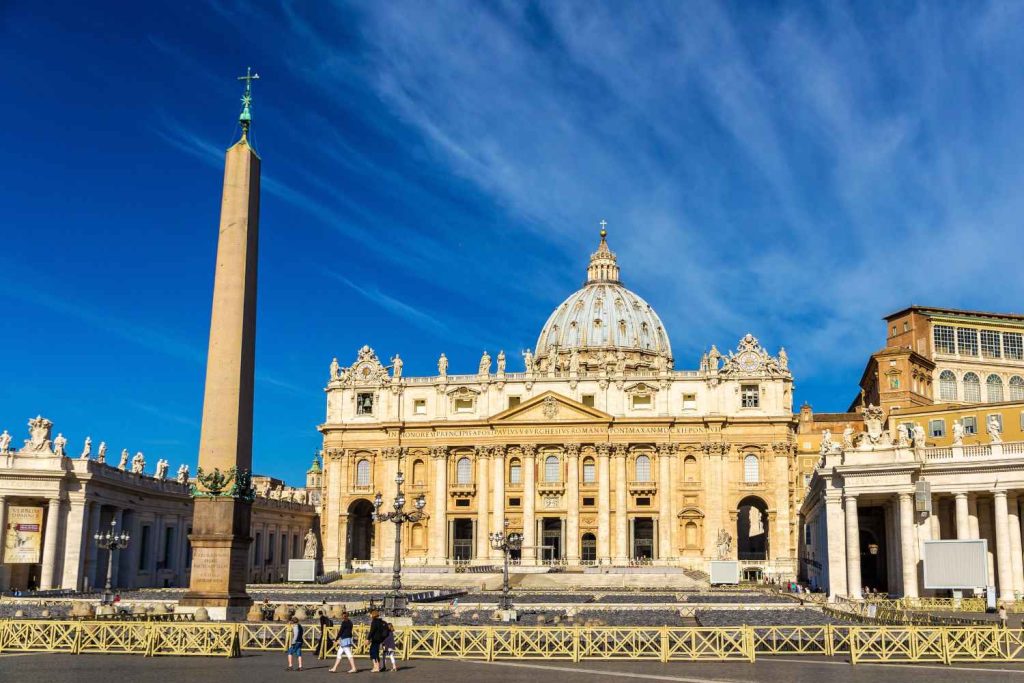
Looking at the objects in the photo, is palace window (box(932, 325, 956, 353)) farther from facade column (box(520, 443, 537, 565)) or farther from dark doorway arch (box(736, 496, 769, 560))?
facade column (box(520, 443, 537, 565))

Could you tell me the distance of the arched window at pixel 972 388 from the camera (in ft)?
277

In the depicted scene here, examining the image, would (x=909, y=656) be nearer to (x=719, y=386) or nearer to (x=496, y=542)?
(x=496, y=542)

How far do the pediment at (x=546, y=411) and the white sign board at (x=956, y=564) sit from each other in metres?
44.3

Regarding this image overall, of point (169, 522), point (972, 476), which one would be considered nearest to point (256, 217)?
point (972, 476)

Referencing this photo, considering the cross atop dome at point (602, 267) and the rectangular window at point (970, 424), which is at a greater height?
the cross atop dome at point (602, 267)

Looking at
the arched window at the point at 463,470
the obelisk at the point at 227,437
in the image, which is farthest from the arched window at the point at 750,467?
the obelisk at the point at 227,437

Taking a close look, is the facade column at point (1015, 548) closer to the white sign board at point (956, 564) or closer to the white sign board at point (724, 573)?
the white sign board at point (956, 564)

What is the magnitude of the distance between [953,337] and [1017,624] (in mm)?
Answer: 54425

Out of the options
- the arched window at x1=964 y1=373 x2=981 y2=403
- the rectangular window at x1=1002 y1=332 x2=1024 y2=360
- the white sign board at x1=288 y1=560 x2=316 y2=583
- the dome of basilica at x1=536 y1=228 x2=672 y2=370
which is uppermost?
the dome of basilica at x1=536 y1=228 x2=672 y2=370

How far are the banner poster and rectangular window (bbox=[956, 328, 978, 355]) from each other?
66.9 m

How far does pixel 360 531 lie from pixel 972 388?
2048 inches

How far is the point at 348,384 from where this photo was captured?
92188 mm

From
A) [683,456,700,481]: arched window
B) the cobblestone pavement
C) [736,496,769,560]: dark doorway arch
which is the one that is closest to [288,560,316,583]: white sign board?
[683,456,700,481]: arched window

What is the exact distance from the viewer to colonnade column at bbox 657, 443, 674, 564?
82838mm
